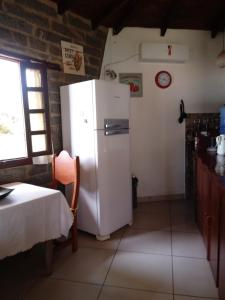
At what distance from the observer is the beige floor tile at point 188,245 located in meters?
2.17

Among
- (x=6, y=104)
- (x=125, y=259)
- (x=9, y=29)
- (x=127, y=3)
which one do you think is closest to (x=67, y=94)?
(x=6, y=104)

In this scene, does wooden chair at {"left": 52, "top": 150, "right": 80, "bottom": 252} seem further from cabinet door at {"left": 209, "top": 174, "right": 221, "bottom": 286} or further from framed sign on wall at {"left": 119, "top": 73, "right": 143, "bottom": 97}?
framed sign on wall at {"left": 119, "top": 73, "right": 143, "bottom": 97}

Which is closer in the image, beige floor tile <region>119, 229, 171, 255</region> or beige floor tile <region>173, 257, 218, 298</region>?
beige floor tile <region>173, 257, 218, 298</region>

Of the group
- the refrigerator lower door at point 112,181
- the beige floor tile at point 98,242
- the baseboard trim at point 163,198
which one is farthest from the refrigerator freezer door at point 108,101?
the baseboard trim at point 163,198

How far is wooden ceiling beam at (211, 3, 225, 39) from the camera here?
2.88 m

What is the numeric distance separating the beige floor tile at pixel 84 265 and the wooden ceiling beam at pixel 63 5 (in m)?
2.58

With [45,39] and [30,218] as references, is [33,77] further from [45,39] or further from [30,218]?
[30,218]

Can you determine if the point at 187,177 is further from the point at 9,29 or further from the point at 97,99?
the point at 9,29

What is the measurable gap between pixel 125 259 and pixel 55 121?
5.43ft

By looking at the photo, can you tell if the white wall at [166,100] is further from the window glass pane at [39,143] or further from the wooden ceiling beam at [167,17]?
Answer: the window glass pane at [39,143]

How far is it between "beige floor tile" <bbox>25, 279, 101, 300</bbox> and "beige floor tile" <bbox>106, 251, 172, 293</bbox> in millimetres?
166

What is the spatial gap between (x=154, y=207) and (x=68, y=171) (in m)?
1.66

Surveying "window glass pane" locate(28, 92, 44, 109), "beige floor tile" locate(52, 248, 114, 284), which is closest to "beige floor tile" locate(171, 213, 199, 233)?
"beige floor tile" locate(52, 248, 114, 284)

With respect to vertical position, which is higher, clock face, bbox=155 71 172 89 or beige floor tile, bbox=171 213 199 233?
clock face, bbox=155 71 172 89
